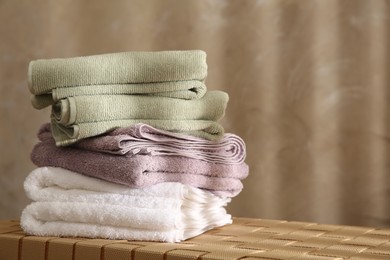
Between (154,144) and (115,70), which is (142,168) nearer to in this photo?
(154,144)

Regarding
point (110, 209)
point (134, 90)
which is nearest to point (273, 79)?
point (134, 90)

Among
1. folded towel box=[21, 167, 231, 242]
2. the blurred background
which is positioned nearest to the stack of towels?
folded towel box=[21, 167, 231, 242]

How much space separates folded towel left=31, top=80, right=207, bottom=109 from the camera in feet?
4.02

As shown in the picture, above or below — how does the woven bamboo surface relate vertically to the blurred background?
below

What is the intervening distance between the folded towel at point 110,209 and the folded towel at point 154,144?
0.21ft

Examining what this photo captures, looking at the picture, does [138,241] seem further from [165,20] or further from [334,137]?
[165,20]

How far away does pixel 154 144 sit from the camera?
121cm

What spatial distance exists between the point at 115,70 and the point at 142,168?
7.8 inches

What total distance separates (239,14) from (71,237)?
0.71m

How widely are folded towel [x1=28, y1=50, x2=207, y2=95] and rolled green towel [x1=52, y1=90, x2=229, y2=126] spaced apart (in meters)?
0.03

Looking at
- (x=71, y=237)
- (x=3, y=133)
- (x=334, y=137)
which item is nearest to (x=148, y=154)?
(x=71, y=237)

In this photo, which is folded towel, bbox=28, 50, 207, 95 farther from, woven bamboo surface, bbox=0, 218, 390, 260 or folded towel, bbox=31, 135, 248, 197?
woven bamboo surface, bbox=0, 218, 390, 260

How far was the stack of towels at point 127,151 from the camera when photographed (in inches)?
45.8

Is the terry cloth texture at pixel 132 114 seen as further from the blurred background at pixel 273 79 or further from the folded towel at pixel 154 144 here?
the blurred background at pixel 273 79
